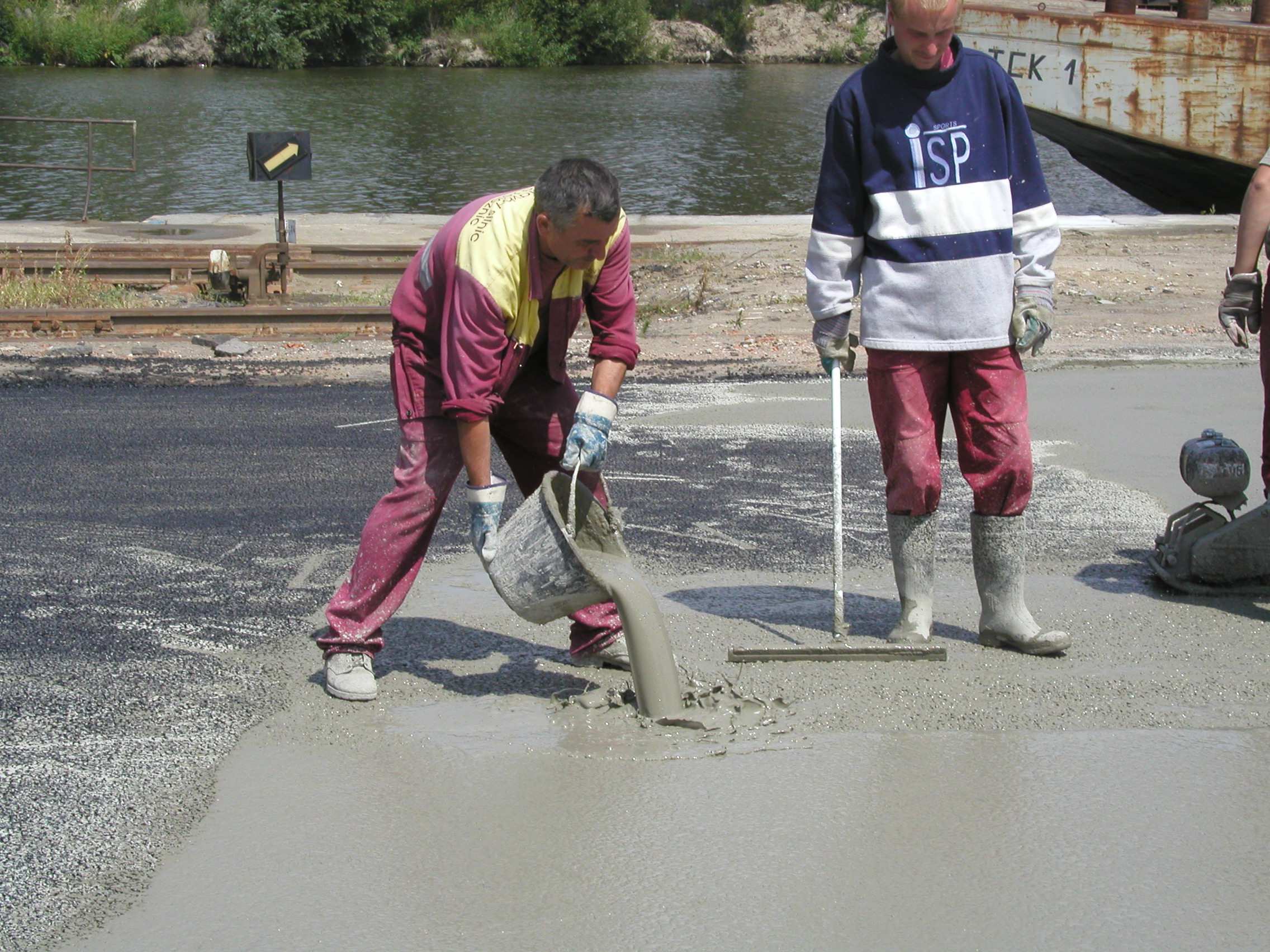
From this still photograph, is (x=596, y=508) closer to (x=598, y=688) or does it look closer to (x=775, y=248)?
(x=598, y=688)

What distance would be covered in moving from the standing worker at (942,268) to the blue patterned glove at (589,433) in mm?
798

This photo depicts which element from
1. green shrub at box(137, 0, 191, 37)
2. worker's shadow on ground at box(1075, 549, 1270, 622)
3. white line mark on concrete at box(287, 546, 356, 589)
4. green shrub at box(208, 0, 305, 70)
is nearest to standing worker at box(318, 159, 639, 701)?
white line mark on concrete at box(287, 546, 356, 589)

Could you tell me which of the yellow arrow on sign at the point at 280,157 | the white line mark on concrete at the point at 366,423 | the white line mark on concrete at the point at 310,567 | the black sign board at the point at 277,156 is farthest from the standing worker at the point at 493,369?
the yellow arrow on sign at the point at 280,157

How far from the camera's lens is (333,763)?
3410 mm

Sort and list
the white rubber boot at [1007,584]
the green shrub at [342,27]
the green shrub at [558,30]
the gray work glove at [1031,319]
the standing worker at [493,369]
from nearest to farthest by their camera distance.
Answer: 1. the standing worker at [493,369]
2. the gray work glove at [1031,319]
3. the white rubber boot at [1007,584]
4. the green shrub at [342,27]
5. the green shrub at [558,30]

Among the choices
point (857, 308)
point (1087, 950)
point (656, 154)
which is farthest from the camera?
point (656, 154)

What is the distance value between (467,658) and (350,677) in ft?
1.50

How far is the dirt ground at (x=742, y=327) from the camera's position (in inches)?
332

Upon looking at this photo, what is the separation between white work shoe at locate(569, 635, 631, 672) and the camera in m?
4.04

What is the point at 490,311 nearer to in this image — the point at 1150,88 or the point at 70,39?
the point at 1150,88

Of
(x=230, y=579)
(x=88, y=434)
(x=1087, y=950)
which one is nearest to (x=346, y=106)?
(x=88, y=434)

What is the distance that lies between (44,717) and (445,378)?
53.7 inches

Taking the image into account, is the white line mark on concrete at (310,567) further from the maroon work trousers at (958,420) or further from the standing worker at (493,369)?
the maroon work trousers at (958,420)

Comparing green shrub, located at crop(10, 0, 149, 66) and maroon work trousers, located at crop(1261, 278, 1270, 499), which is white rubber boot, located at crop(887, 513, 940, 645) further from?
green shrub, located at crop(10, 0, 149, 66)
